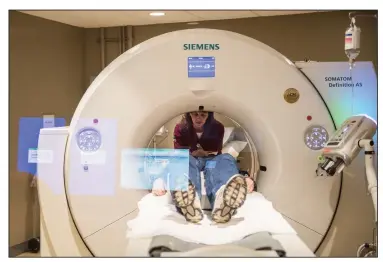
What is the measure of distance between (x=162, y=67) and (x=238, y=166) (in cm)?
55

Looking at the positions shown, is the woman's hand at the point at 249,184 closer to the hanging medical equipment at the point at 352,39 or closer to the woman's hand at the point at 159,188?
the woman's hand at the point at 159,188

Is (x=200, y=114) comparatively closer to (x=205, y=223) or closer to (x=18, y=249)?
(x=205, y=223)

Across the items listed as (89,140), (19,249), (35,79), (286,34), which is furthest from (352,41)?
(19,249)

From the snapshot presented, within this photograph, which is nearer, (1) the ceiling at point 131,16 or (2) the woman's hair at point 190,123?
(1) the ceiling at point 131,16

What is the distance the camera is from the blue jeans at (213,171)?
6.04ft

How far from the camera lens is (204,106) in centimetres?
178

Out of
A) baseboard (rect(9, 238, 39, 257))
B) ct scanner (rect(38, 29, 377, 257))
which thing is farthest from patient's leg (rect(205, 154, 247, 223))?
baseboard (rect(9, 238, 39, 257))

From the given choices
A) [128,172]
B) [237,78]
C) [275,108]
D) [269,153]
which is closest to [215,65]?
[237,78]

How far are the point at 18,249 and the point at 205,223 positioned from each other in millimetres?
657

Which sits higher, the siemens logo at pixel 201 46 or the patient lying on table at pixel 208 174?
the siemens logo at pixel 201 46

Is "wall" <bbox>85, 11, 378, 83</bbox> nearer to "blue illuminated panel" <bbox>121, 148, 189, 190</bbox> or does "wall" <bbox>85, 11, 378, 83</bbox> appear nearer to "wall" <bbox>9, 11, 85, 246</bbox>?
A: "wall" <bbox>9, 11, 85, 246</bbox>

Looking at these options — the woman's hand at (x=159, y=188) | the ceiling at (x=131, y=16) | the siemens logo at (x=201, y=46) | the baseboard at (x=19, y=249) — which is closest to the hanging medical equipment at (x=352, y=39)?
the ceiling at (x=131, y=16)

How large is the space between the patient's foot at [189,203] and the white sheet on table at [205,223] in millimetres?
26

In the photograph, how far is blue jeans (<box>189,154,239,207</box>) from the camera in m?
1.84
